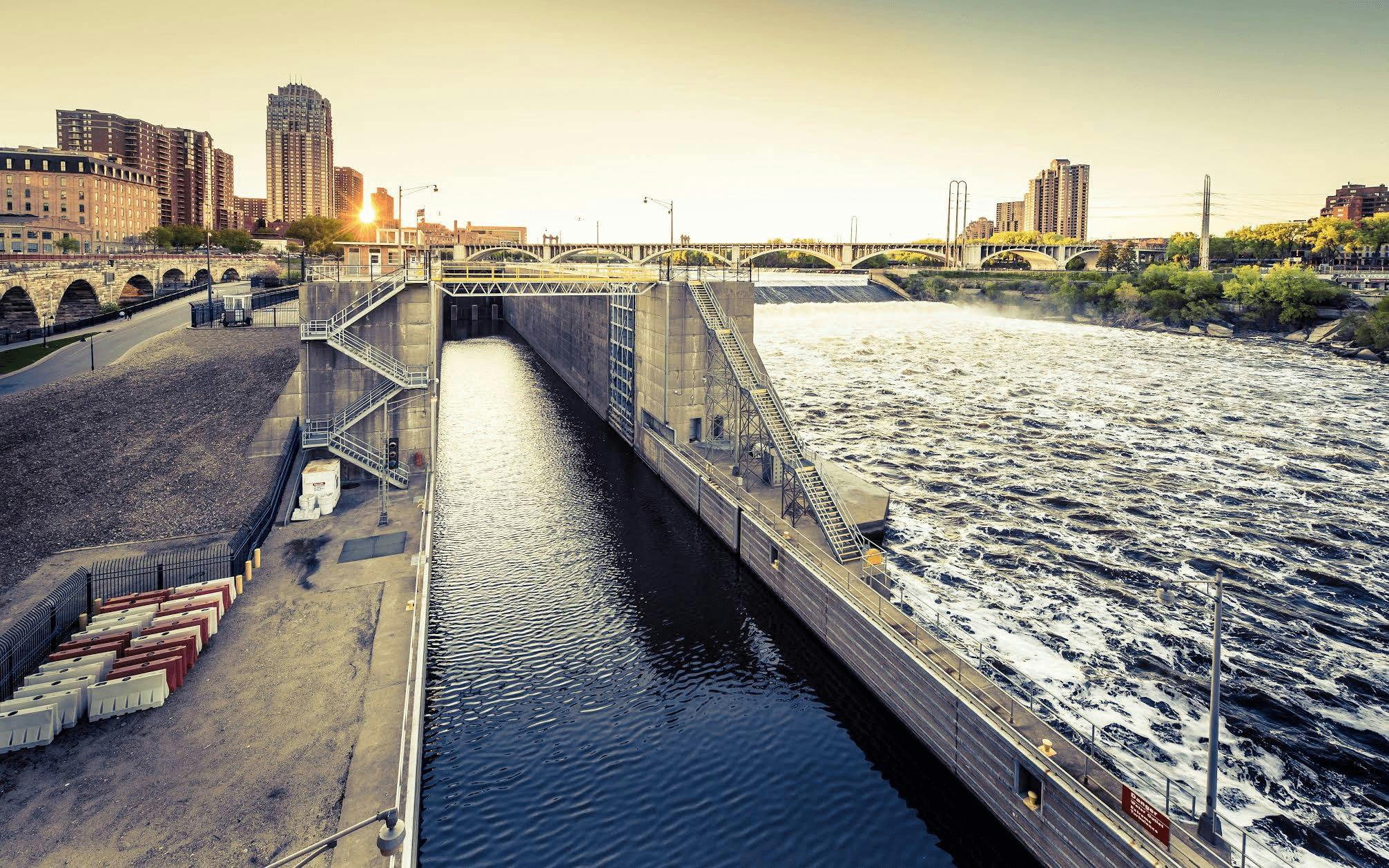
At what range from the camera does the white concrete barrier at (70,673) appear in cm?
2184

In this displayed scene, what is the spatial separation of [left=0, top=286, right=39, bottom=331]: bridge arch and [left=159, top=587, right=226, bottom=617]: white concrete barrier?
61.2 meters

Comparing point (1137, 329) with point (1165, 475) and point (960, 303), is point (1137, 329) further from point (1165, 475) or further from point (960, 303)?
point (1165, 475)

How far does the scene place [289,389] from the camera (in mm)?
41781

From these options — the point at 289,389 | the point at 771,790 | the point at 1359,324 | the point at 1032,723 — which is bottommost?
the point at 771,790

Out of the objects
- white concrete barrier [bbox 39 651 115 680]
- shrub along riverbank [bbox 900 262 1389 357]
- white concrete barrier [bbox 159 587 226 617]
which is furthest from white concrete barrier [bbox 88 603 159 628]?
shrub along riverbank [bbox 900 262 1389 357]

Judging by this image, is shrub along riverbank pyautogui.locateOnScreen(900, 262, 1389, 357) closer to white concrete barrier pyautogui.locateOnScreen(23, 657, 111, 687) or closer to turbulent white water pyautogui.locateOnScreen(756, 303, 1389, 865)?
turbulent white water pyautogui.locateOnScreen(756, 303, 1389, 865)

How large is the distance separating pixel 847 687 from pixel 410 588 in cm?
1607

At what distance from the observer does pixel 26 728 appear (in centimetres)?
2012

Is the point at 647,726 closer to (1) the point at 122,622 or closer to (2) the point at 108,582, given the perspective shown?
(1) the point at 122,622

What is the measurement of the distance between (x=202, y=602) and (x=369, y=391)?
17.6 metres

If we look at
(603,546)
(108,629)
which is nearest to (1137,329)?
(603,546)

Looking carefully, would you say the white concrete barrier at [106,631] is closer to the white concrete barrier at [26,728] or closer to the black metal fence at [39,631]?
the black metal fence at [39,631]

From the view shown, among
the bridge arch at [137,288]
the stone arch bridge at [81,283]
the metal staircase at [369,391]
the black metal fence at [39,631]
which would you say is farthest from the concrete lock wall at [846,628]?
the bridge arch at [137,288]

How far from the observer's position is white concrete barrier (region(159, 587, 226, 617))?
2644 cm
